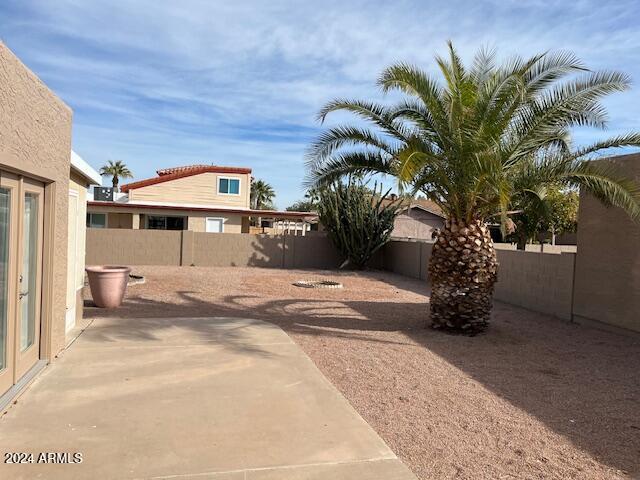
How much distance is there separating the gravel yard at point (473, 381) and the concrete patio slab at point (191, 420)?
45cm

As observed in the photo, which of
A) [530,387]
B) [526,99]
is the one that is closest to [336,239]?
[526,99]

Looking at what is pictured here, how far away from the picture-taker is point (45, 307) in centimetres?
636

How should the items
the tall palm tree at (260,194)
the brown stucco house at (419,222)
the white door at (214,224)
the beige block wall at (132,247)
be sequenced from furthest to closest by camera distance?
the tall palm tree at (260,194)
the brown stucco house at (419,222)
the white door at (214,224)
the beige block wall at (132,247)

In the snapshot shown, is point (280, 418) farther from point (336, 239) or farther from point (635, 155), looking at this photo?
point (336, 239)

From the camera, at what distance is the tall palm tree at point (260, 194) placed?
74.3m

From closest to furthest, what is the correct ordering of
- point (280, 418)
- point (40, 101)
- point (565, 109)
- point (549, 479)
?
point (549, 479)
point (280, 418)
point (40, 101)
point (565, 109)

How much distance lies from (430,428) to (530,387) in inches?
85.3

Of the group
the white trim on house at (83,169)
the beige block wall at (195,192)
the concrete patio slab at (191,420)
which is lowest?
the concrete patio slab at (191,420)

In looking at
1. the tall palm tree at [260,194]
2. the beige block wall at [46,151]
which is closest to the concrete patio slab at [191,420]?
the beige block wall at [46,151]

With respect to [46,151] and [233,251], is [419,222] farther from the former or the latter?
[46,151]

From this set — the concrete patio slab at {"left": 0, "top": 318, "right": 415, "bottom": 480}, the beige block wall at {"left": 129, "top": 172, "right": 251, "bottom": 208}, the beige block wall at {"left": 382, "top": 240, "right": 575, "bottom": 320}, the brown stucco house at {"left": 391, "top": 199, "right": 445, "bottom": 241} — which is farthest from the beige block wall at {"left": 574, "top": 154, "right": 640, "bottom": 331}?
the brown stucco house at {"left": 391, "top": 199, "right": 445, "bottom": 241}

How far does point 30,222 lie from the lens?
19.4 feet

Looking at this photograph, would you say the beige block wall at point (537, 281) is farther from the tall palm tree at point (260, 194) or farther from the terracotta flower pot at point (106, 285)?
the tall palm tree at point (260, 194)

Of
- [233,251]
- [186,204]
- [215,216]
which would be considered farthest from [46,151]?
[186,204]
